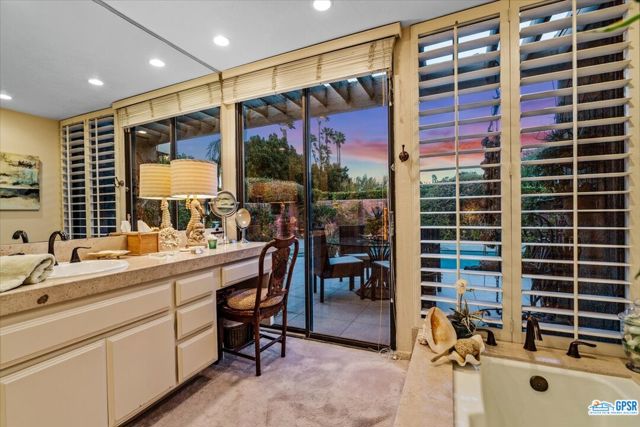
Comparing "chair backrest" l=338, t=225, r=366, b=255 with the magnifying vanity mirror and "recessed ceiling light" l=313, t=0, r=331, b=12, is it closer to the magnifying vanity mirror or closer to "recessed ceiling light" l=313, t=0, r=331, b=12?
the magnifying vanity mirror

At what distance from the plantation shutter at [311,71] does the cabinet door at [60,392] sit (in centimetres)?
230

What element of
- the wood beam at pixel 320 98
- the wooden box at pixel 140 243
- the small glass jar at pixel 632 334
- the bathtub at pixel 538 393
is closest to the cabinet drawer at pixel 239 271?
the wooden box at pixel 140 243

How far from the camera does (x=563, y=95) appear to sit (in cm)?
177

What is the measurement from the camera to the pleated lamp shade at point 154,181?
220 centimetres

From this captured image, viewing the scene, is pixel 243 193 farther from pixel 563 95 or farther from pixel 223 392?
pixel 563 95

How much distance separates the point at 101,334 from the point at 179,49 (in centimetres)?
222

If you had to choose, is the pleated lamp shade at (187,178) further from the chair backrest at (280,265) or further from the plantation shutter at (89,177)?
the chair backrest at (280,265)

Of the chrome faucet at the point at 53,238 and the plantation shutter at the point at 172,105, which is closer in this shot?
the chrome faucet at the point at 53,238

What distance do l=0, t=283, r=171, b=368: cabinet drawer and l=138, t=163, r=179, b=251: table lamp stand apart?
2.38 feet

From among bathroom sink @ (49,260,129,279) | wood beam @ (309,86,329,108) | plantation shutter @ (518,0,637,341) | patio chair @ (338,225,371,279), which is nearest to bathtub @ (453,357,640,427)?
plantation shutter @ (518,0,637,341)

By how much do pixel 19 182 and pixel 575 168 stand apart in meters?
3.16

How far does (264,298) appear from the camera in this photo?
2203 mm

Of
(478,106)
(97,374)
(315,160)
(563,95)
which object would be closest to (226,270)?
(97,374)

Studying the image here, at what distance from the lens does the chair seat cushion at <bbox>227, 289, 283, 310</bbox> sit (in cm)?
215
